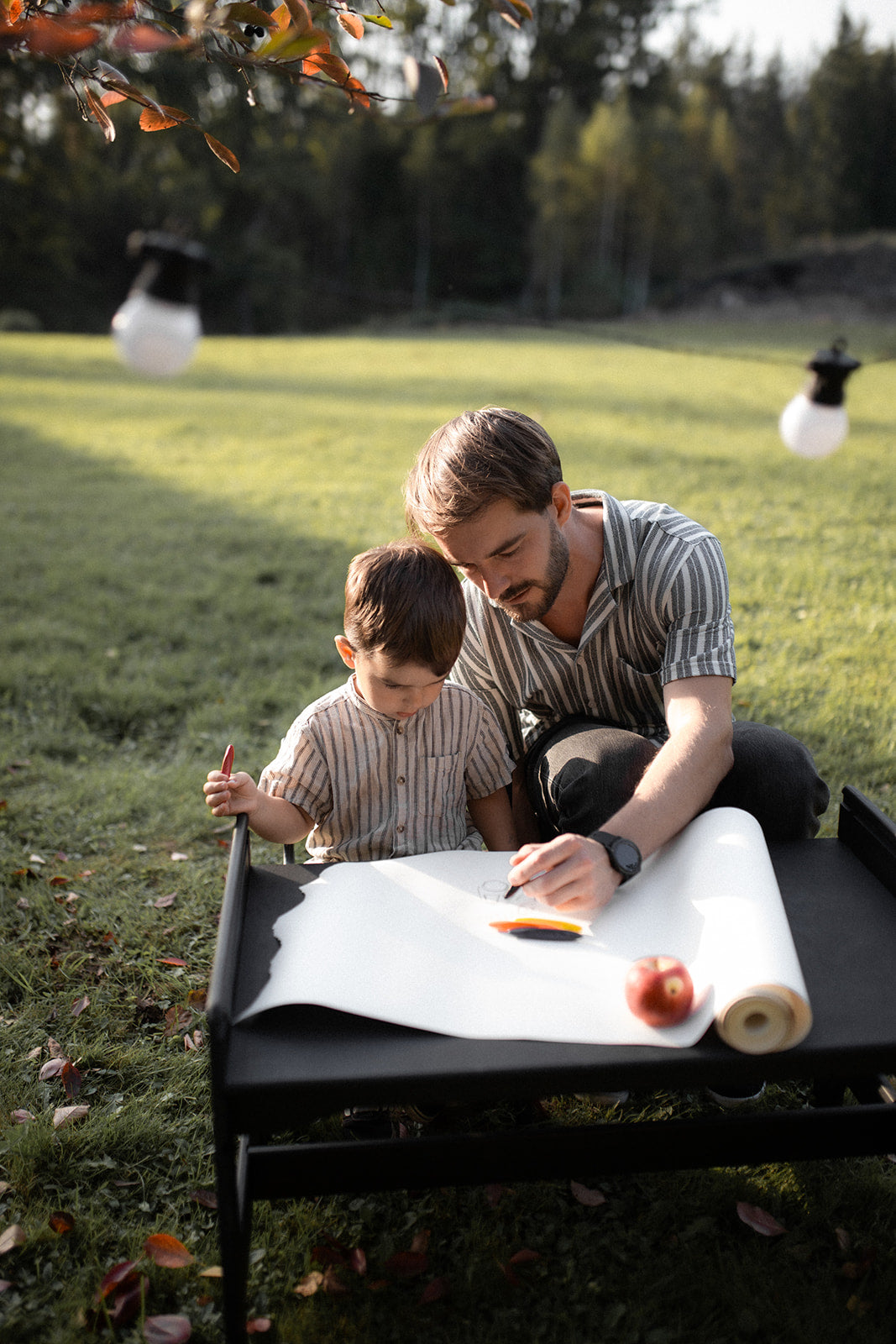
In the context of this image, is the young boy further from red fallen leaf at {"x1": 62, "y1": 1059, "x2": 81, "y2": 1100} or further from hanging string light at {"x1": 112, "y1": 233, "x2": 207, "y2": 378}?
red fallen leaf at {"x1": 62, "y1": 1059, "x2": 81, "y2": 1100}

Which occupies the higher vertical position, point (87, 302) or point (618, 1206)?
point (87, 302)

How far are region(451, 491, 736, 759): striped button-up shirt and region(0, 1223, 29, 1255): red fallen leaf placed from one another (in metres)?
1.40

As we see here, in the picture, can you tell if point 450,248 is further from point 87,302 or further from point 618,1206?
point 618,1206

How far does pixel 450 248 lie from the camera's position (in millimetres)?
41469

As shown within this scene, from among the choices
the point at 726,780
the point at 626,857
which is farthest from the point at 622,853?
the point at 726,780

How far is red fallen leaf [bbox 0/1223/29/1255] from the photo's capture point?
5.38 ft

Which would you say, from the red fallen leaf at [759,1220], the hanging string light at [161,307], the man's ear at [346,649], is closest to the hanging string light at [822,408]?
the man's ear at [346,649]

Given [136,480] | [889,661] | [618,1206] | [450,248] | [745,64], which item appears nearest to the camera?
[618,1206]

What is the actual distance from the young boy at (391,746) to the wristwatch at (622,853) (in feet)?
1.71

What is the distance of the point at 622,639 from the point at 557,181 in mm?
40739

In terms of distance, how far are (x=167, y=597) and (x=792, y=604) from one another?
3.20 metres

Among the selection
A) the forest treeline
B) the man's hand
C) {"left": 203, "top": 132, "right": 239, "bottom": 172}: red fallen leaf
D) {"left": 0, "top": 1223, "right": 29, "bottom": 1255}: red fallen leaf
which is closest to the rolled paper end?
the man's hand

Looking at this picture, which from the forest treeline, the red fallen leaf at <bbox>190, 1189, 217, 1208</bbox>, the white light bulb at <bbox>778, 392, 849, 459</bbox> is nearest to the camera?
the red fallen leaf at <bbox>190, 1189, 217, 1208</bbox>

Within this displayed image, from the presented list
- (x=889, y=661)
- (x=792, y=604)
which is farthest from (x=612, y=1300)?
(x=792, y=604)
